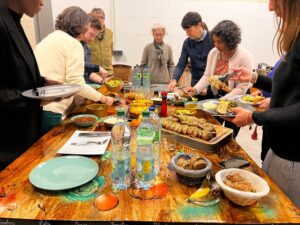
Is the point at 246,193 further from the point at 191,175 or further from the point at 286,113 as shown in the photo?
the point at 286,113

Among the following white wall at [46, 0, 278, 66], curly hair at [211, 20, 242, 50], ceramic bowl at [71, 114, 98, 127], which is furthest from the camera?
white wall at [46, 0, 278, 66]

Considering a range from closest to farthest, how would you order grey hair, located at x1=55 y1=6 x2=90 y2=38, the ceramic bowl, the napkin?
the napkin < the ceramic bowl < grey hair, located at x1=55 y1=6 x2=90 y2=38

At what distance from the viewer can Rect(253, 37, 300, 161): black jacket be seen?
1.07 m

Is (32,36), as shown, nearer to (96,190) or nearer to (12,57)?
(12,57)

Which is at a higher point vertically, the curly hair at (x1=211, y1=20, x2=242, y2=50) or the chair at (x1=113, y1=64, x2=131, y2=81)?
the curly hair at (x1=211, y1=20, x2=242, y2=50)

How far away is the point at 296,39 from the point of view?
1065 millimetres

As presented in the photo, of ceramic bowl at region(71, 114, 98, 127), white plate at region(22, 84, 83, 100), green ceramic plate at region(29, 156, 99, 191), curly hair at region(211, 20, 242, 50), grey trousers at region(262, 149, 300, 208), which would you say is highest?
curly hair at region(211, 20, 242, 50)

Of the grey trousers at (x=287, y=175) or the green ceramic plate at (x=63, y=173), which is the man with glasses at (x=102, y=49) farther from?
the grey trousers at (x=287, y=175)

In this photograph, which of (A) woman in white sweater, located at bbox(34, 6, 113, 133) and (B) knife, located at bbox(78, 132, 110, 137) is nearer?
(B) knife, located at bbox(78, 132, 110, 137)

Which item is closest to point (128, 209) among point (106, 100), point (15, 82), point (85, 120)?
point (85, 120)

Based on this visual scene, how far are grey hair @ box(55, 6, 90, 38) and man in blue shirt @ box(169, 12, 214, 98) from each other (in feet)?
3.73

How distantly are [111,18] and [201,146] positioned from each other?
3826mm

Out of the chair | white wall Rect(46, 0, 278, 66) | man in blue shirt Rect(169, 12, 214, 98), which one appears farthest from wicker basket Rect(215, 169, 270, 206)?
white wall Rect(46, 0, 278, 66)

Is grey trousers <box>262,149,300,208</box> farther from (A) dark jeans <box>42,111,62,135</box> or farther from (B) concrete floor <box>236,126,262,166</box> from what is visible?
(B) concrete floor <box>236,126,262,166</box>
